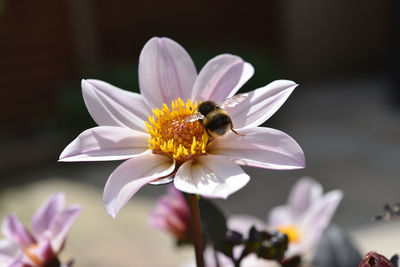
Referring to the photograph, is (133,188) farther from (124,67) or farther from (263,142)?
(124,67)

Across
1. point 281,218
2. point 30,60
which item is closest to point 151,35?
point 30,60

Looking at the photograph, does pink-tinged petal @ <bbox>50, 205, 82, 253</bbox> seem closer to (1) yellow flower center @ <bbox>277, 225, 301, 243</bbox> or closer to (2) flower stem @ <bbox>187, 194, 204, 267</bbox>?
(2) flower stem @ <bbox>187, 194, 204, 267</bbox>

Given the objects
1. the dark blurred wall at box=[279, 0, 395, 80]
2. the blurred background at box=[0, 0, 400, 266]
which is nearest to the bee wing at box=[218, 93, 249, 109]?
the blurred background at box=[0, 0, 400, 266]

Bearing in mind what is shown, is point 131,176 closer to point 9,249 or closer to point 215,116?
point 215,116

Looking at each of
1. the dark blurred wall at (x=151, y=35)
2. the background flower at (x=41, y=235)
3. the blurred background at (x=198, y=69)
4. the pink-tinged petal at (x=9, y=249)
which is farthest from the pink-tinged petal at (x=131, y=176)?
the dark blurred wall at (x=151, y=35)

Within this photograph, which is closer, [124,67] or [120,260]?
[120,260]

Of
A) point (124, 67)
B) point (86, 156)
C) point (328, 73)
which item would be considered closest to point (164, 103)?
point (86, 156)
